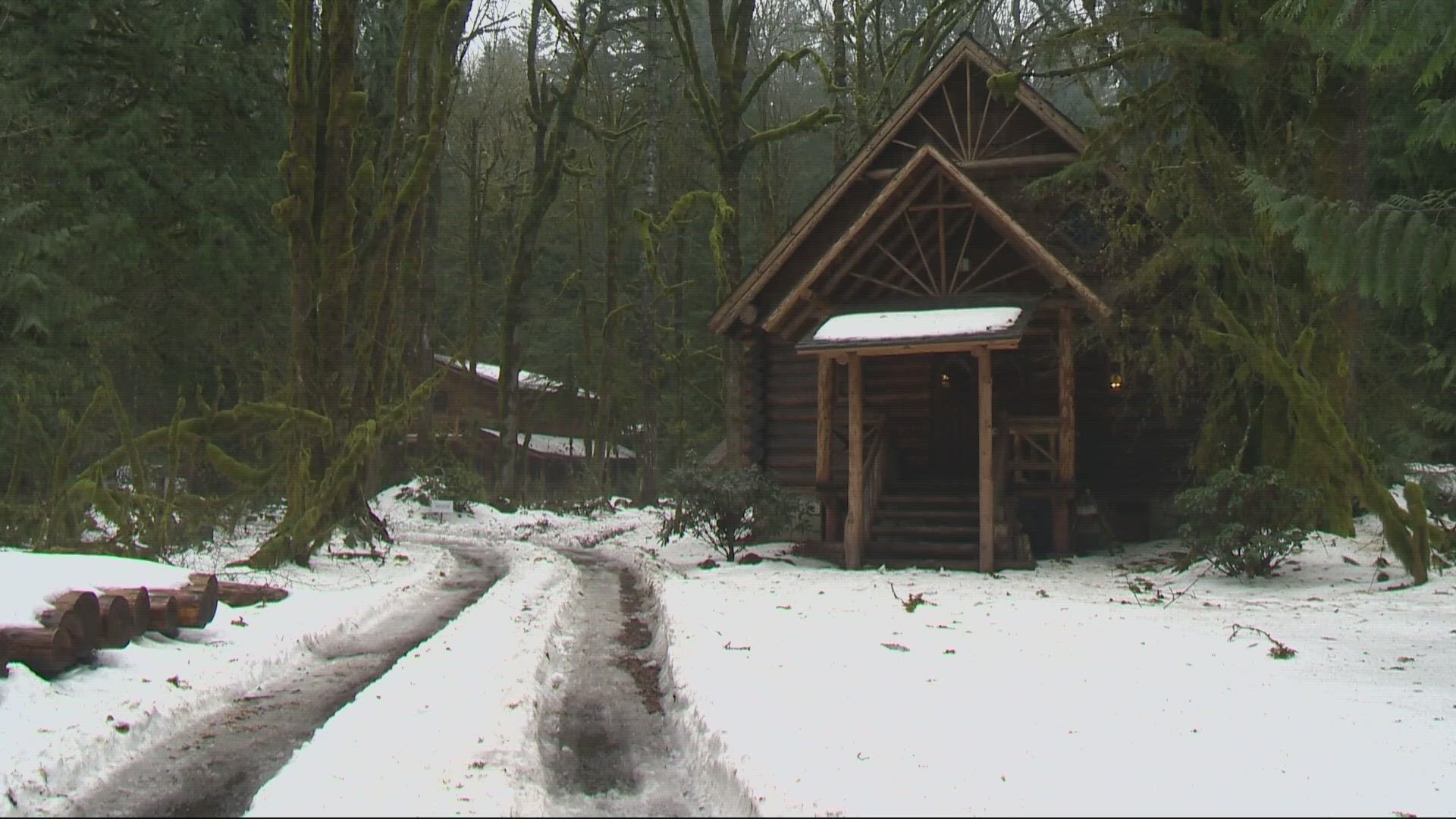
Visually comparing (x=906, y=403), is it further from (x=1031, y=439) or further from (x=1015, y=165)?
(x=1015, y=165)

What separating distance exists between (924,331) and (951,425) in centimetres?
490

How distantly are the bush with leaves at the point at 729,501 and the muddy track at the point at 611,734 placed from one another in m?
5.47

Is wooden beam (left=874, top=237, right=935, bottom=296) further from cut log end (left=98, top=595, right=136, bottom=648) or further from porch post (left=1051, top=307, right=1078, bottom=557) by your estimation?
cut log end (left=98, top=595, right=136, bottom=648)

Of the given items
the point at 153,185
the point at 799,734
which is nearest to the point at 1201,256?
the point at 799,734

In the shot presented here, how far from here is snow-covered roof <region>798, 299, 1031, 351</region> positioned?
14.6 metres

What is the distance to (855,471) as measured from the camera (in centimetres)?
1588

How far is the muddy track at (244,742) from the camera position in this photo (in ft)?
17.8

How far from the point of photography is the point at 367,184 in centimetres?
1617

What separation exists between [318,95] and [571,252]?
3010 cm

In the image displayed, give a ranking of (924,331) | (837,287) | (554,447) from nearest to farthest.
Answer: (924,331) < (837,287) < (554,447)

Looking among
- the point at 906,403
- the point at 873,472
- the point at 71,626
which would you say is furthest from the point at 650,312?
the point at 71,626

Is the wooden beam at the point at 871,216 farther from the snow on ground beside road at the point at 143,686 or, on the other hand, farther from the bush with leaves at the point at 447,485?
the bush with leaves at the point at 447,485

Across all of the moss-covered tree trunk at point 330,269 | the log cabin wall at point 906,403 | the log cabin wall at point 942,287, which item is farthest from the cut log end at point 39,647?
the log cabin wall at point 906,403

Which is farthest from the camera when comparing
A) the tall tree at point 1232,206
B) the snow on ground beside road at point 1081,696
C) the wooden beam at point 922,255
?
the wooden beam at point 922,255
